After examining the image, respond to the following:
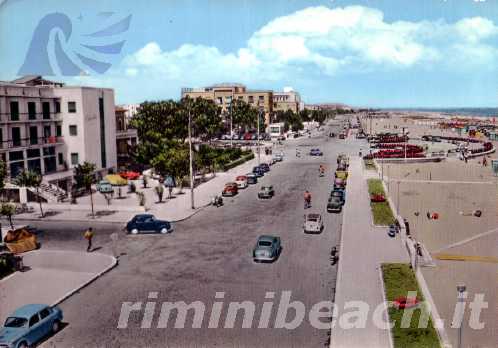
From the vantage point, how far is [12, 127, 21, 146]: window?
50062 millimetres

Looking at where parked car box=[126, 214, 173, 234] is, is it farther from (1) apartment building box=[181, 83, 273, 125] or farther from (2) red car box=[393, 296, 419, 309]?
(1) apartment building box=[181, 83, 273, 125]

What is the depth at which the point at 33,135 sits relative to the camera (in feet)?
174

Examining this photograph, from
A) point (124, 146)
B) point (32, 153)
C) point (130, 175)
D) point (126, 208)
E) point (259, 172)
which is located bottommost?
point (126, 208)

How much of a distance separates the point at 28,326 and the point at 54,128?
135 feet

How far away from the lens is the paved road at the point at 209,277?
1934 centimetres

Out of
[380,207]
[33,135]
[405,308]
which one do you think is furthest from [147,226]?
[33,135]

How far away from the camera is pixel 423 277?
25625 millimetres

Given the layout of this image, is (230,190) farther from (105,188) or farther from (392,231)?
(392,231)

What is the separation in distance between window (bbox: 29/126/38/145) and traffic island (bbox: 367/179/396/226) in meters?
34.1

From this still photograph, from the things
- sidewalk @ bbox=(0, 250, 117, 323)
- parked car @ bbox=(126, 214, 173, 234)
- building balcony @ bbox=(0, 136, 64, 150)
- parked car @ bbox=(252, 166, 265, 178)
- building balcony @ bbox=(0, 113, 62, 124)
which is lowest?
sidewalk @ bbox=(0, 250, 117, 323)

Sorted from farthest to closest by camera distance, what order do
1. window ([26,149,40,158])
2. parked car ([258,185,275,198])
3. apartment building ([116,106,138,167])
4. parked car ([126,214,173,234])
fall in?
apartment building ([116,106,138,167]) → window ([26,149,40,158]) → parked car ([258,185,275,198]) → parked car ([126,214,173,234])

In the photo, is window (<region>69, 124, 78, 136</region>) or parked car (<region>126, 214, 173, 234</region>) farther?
window (<region>69, 124, 78, 136</region>)

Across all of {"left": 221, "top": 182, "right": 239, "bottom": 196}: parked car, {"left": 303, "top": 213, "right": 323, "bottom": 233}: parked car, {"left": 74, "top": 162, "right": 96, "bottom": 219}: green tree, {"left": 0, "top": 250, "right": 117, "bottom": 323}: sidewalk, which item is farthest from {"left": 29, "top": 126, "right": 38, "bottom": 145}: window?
{"left": 303, "top": 213, "right": 323, "bottom": 233}: parked car

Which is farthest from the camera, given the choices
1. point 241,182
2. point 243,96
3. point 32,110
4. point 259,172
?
point 243,96
